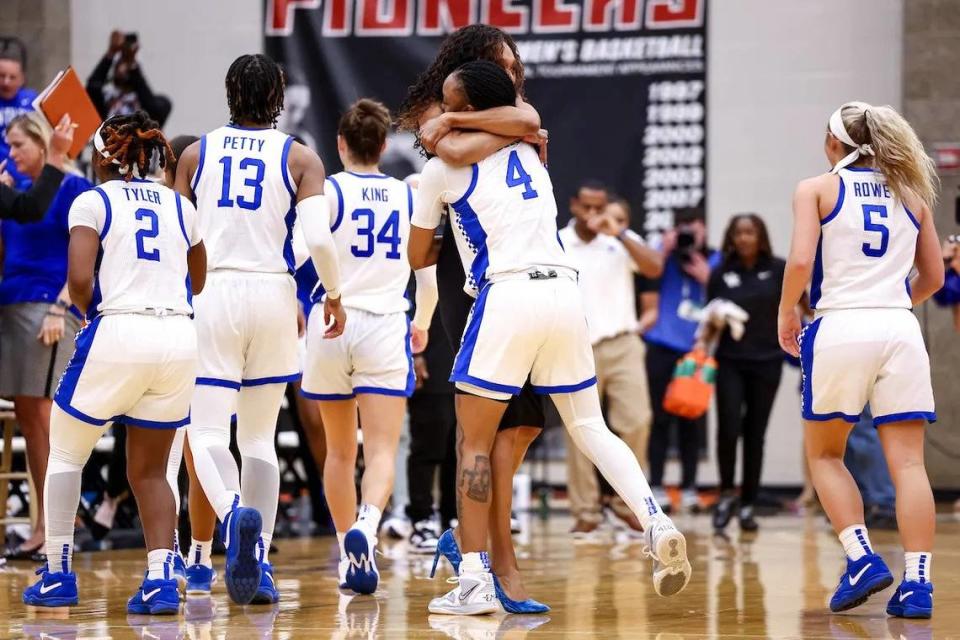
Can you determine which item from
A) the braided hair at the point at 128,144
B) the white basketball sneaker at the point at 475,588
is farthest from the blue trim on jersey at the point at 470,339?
the braided hair at the point at 128,144

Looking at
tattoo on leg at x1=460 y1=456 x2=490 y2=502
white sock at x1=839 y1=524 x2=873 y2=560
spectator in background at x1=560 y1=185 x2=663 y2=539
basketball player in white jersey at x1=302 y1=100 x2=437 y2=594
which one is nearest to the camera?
tattoo on leg at x1=460 y1=456 x2=490 y2=502

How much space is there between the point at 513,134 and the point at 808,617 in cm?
173

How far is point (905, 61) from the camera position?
11.0 meters

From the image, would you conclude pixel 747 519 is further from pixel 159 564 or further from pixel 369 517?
pixel 159 564

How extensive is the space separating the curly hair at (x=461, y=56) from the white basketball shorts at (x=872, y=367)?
128 cm

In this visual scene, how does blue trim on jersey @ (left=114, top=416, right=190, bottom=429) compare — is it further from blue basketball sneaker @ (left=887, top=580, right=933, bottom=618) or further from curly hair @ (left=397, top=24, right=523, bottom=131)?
blue basketball sneaker @ (left=887, top=580, right=933, bottom=618)

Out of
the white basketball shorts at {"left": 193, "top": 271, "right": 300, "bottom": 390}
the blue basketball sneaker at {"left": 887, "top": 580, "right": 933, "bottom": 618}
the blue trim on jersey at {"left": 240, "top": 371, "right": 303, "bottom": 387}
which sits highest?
the white basketball shorts at {"left": 193, "top": 271, "right": 300, "bottom": 390}

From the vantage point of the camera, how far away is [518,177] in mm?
A: 4434

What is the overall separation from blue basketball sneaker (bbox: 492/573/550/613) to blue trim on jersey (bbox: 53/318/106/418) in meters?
1.36

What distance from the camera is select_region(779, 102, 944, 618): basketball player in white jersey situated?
463cm

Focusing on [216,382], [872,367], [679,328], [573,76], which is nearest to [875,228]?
[872,367]

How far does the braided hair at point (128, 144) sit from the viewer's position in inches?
183

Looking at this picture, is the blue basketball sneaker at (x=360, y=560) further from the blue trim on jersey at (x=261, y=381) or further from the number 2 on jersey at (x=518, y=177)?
the number 2 on jersey at (x=518, y=177)

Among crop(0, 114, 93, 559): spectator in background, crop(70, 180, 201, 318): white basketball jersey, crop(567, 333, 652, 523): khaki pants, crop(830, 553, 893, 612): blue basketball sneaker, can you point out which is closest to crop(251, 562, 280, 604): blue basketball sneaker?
crop(70, 180, 201, 318): white basketball jersey
